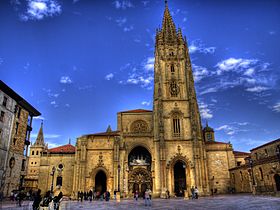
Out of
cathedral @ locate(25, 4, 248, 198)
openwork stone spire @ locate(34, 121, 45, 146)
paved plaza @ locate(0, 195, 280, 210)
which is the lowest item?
paved plaza @ locate(0, 195, 280, 210)

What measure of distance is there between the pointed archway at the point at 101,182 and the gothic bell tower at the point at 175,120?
9.96 m

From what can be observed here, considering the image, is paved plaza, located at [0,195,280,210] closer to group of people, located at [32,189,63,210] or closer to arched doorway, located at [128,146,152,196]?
group of people, located at [32,189,63,210]

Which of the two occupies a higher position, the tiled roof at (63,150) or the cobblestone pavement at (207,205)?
the tiled roof at (63,150)

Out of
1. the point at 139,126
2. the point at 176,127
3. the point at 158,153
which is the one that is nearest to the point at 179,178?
the point at 158,153

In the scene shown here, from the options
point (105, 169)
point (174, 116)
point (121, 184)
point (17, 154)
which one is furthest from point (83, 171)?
point (174, 116)

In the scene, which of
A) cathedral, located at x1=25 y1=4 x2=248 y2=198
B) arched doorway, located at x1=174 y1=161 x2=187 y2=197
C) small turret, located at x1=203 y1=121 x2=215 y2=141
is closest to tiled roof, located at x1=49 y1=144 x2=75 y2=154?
cathedral, located at x1=25 y1=4 x2=248 y2=198

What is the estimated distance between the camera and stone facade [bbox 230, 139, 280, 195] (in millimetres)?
28344

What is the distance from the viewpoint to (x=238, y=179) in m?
38.7

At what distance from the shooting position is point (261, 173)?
31469mm

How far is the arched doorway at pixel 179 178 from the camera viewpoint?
1438 inches

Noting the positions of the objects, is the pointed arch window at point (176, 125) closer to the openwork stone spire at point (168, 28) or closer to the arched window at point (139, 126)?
the arched window at point (139, 126)

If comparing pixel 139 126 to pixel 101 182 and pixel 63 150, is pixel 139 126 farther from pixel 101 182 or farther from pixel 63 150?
pixel 63 150

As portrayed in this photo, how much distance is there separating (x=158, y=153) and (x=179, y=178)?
5814 millimetres

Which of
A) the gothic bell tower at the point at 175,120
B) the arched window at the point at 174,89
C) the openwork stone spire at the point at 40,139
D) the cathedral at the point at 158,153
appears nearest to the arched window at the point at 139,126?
the cathedral at the point at 158,153
